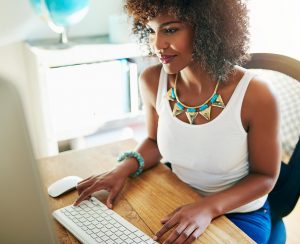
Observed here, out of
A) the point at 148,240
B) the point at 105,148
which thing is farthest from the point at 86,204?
the point at 105,148

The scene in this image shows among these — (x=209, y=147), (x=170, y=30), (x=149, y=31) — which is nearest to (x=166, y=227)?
(x=209, y=147)

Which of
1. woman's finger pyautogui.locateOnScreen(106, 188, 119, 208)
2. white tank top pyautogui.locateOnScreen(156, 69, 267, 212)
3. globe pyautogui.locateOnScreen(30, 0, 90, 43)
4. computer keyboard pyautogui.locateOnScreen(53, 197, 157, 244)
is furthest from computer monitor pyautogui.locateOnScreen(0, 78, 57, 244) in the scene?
globe pyautogui.locateOnScreen(30, 0, 90, 43)

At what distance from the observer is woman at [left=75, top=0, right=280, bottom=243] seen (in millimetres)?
1015

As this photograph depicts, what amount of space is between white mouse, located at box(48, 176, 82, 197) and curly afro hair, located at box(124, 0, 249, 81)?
50cm

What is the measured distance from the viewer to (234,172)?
3.62 ft

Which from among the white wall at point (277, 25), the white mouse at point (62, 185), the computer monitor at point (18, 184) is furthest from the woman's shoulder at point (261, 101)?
the white wall at point (277, 25)

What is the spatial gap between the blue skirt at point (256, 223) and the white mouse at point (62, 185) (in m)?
0.46

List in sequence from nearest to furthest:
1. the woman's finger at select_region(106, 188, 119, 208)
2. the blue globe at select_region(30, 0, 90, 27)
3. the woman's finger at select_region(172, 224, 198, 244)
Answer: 1. the woman's finger at select_region(172, 224, 198, 244)
2. the woman's finger at select_region(106, 188, 119, 208)
3. the blue globe at select_region(30, 0, 90, 27)

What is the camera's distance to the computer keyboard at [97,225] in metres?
0.84

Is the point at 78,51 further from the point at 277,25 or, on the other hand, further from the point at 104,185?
the point at 277,25

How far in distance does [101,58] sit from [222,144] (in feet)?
3.55

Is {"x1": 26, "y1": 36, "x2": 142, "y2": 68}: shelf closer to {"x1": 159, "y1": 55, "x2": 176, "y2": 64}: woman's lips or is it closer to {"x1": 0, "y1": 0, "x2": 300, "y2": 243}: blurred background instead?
{"x1": 0, "y1": 0, "x2": 300, "y2": 243}: blurred background

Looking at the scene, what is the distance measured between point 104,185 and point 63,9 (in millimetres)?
980

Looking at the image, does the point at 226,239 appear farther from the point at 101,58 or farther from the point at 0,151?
the point at 101,58
